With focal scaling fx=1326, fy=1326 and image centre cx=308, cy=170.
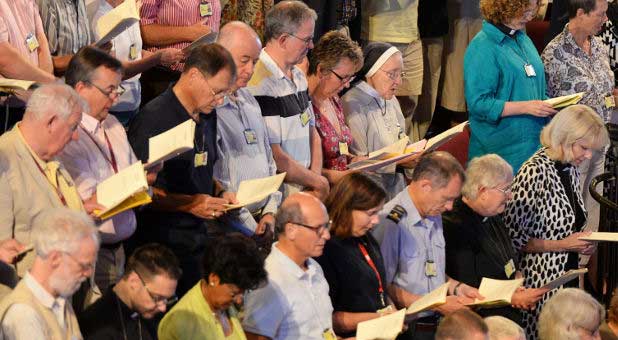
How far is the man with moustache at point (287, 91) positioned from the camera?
6.52 meters

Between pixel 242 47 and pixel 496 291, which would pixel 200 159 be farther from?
pixel 496 291

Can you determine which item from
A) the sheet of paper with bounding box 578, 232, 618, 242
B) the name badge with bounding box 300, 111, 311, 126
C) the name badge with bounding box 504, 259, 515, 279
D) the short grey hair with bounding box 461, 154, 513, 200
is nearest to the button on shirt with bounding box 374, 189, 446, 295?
the short grey hair with bounding box 461, 154, 513, 200

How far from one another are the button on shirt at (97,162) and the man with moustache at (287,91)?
3.93 ft

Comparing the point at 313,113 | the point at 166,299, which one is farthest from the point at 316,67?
the point at 166,299

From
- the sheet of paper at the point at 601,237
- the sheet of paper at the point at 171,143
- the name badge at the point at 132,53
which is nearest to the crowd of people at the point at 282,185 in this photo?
the name badge at the point at 132,53

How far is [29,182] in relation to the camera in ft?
16.0

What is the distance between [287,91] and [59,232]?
2361 mm

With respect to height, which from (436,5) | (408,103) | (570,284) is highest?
(436,5)

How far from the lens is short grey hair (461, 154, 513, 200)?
21.6 ft

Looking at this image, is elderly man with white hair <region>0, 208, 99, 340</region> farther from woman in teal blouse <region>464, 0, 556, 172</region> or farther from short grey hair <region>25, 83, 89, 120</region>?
woman in teal blouse <region>464, 0, 556, 172</region>

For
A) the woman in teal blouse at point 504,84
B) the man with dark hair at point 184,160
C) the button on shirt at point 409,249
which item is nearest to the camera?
the man with dark hair at point 184,160

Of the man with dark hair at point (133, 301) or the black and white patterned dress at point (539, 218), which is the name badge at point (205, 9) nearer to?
the black and white patterned dress at point (539, 218)

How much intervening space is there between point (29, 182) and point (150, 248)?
507mm

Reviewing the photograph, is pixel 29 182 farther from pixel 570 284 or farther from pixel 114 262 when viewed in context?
pixel 570 284
